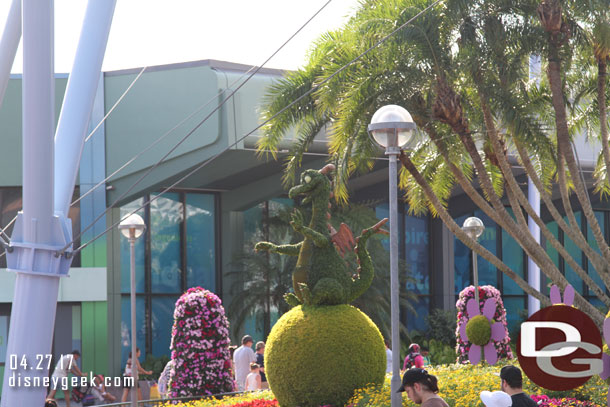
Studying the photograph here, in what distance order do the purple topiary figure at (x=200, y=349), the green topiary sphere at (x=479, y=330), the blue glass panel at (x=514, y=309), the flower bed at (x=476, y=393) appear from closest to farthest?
the flower bed at (x=476, y=393), the green topiary sphere at (x=479, y=330), the purple topiary figure at (x=200, y=349), the blue glass panel at (x=514, y=309)

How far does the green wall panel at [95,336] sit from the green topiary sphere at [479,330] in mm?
14580

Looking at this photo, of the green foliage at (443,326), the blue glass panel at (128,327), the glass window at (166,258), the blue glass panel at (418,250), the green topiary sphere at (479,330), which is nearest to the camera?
the green topiary sphere at (479,330)

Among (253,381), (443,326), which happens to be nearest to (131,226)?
(253,381)

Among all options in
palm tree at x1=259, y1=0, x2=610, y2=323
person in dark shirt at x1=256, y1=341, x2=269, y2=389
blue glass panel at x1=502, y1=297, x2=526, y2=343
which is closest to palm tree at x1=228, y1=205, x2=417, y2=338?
person in dark shirt at x1=256, y1=341, x2=269, y2=389

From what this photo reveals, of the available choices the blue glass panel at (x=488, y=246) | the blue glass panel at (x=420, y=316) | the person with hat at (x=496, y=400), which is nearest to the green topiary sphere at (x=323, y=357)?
the person with hat at (x=496, y=400)

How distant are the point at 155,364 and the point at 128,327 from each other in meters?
1.34

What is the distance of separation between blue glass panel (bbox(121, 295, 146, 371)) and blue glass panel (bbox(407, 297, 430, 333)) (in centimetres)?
1020

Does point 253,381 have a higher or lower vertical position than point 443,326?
lower

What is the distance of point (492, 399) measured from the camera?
20.7ft

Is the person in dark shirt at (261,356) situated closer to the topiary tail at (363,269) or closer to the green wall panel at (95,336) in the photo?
the topiary tail at (363,269)

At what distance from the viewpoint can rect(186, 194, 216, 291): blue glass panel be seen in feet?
93.0

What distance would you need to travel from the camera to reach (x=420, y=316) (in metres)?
33.2

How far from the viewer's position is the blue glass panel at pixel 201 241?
28.4 metres

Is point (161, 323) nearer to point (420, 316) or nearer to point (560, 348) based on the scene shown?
point (420, 316)
